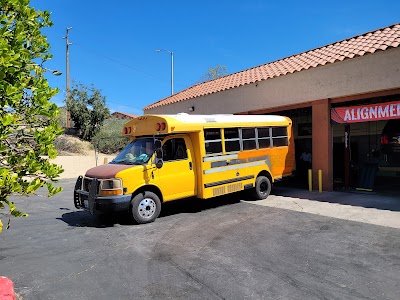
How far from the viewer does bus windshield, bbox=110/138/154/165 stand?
8.16 meters

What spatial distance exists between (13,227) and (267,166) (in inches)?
293

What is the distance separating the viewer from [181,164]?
862cm

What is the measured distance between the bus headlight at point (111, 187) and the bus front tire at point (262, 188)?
4.64 metres

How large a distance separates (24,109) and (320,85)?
10.5 meters

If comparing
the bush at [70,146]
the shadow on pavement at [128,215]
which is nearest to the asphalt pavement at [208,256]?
the shadow on pavement at [128,215]

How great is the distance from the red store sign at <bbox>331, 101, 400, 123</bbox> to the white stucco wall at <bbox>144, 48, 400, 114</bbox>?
52cm

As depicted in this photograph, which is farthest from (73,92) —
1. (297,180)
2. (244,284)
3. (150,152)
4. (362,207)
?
(244,284)

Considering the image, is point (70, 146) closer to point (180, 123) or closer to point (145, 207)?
point (180, 123)

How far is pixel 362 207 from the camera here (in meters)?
9.03

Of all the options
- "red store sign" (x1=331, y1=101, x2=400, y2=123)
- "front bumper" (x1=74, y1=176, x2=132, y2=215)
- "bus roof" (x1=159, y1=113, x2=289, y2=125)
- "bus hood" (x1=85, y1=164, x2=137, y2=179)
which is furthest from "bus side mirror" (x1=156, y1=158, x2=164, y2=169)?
"red store sign" (x1=331, y1=101, x2=400, y2=123)

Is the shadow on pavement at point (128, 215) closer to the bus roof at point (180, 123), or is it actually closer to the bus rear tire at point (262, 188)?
the bus rear tire at point (262, 188)

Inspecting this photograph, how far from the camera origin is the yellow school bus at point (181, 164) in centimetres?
763

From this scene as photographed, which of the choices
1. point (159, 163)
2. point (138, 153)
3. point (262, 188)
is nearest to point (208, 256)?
point (159, 163)

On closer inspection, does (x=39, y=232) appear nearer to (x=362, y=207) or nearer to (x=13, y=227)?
(x=13, y=227)
